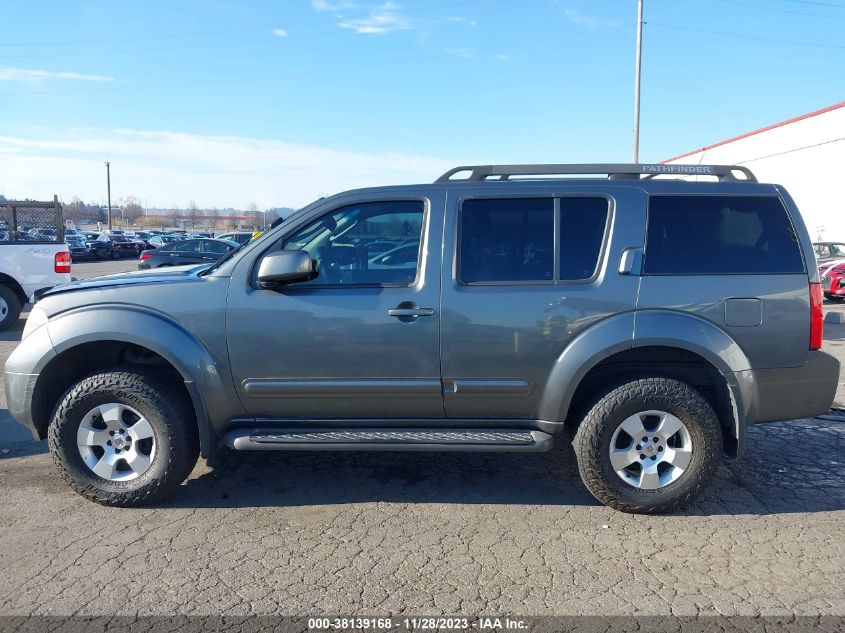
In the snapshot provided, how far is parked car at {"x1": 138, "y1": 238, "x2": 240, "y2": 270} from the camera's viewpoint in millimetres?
19641

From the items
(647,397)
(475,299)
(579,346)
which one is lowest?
(647,397)

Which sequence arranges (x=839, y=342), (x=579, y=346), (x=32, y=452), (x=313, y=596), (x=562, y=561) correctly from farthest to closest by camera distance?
(x=839, y=342) < (x=32, y=452) < (x=579, y=346) < (x=562, y=561) < (x=313, y=596)

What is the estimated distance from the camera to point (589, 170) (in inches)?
173

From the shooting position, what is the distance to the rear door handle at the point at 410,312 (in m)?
4.03

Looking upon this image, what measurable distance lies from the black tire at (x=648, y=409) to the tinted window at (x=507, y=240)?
0.85 meters

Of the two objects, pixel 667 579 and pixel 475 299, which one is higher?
pixel 475 299

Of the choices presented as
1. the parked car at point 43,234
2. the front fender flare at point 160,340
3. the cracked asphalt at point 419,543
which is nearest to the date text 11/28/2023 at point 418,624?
the cracked asphalt at point 419,543

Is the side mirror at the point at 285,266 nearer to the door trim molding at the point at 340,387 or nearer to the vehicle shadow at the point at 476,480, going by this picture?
the door trim molding at the point at 340,387

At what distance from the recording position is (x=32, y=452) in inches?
207

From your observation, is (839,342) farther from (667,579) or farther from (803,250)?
(667,579)

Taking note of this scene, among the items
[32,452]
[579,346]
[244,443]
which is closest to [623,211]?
[579,346]

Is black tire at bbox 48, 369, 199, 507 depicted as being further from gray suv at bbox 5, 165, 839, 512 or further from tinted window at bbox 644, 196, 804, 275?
tinted window at bbox 644, 196, 804, 275

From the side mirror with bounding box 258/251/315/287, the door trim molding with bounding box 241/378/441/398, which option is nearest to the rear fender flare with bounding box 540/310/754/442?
the door trim molding with bounding box 241/378/441/398

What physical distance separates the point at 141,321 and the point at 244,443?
96 cm
